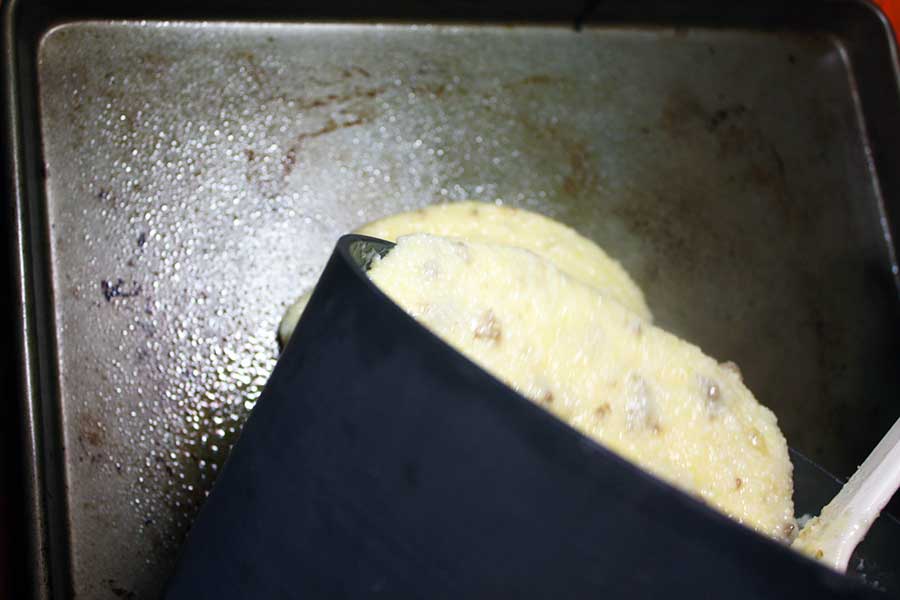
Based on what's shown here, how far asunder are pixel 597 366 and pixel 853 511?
28 cm

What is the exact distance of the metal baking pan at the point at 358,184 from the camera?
41.5 inches

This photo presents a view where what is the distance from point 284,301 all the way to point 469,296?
1.50ft

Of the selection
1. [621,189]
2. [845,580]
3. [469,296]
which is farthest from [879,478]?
[621,189]

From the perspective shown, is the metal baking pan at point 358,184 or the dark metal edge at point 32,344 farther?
the metal baking pan at point 358,184

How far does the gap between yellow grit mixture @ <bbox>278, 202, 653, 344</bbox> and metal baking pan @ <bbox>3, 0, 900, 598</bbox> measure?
5 cm

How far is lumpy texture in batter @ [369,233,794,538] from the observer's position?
737mm

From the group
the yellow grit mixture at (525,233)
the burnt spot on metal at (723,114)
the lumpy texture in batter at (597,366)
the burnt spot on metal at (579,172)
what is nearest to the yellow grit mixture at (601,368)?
the lumpy texture in batter at (597,366)

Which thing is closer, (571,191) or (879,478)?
(879,478)

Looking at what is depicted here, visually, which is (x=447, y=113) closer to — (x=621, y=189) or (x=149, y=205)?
(x=621, y=189)

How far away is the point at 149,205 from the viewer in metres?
1.13

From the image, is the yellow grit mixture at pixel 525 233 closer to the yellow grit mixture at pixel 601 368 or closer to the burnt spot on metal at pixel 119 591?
the yellow grit mixture at pixel 601 368

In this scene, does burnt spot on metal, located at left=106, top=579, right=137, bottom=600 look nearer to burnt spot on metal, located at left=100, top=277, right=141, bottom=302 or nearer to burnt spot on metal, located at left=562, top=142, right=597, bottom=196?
burnt spot on metal, located at left=100, top=277, right=141, bottom=302

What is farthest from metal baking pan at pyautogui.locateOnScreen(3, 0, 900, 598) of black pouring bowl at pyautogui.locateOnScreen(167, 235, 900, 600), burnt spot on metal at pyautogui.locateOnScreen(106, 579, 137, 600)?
black pouring bowl at pyautogui.locateOnScreen(167, 235, 900, 600)

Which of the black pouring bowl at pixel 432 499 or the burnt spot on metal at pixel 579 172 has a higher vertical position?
the black pouring bowl at pixel 432 499
